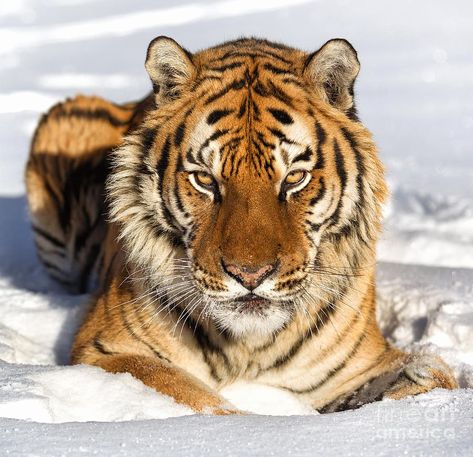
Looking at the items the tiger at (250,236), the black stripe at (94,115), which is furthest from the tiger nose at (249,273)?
the black stripe at (94,115)

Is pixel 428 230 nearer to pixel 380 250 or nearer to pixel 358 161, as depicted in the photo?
pixel 380 250

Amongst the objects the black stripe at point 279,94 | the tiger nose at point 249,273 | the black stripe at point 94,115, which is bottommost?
the black stripe at point 94,115

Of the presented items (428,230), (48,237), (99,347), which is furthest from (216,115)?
(428,230)

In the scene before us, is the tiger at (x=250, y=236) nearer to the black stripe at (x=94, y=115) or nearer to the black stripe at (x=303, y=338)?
the black stripe at (x=303, y=338)

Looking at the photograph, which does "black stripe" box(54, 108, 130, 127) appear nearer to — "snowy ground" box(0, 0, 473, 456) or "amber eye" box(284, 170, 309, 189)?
"snowy ground" box(0, 0, 473, 456)

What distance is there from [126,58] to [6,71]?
868 mm

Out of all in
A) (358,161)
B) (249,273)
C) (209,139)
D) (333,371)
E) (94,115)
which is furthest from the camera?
(94,115)

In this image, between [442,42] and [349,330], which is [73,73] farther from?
[349,330]

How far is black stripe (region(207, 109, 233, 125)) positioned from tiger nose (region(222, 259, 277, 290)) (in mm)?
380

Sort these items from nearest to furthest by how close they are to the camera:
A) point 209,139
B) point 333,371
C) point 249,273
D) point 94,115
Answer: point 249,273
point 209,139
point 333,371
point 94,115

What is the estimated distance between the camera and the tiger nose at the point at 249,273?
6.43 feet

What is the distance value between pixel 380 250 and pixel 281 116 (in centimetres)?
156

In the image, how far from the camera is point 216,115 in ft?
7.28

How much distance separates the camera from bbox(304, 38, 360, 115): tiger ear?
2.21 m
